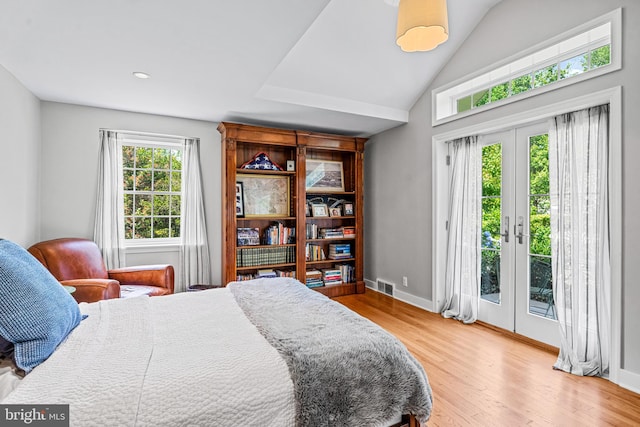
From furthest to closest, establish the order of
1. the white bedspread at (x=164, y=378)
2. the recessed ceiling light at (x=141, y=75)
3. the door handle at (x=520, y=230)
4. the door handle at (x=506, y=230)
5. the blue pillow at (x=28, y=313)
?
the door handle at (x=506, y=230)
the door handle at (x=520, y=230)
the recessed ceiling light at (x=141, y=75)
the blue pillow at (x=28, y=313)
the white bedspread at (x=164, y=378)

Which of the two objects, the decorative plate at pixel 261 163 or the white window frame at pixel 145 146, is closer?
the white window frame at pixel 145 146

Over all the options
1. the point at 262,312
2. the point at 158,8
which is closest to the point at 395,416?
the point at 262,312

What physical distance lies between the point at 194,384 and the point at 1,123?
275 cm

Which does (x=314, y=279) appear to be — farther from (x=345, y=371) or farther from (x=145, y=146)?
(x=345, y=371)

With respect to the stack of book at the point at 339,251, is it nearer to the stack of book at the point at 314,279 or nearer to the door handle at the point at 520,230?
the stack of book at the point at 314,279

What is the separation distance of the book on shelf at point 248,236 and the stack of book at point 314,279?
86 centimetres

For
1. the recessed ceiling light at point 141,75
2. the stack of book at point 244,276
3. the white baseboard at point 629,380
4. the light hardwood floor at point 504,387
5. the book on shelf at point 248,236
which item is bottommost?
the light hardwood floor at point 504,387

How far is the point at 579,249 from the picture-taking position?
2455 mm

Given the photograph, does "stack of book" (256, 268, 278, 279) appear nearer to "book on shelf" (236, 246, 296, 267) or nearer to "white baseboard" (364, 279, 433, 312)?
"book on shelf" (236, 246, 296, 267)

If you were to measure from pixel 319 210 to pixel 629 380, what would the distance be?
334cm

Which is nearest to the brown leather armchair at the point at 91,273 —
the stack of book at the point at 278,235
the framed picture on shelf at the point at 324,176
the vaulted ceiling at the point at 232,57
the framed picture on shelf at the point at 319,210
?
the stack of book at the point at 278,235

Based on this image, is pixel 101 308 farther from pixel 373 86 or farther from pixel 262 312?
pixel 373 86

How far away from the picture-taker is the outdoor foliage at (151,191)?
3725 mm

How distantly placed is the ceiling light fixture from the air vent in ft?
10.4
